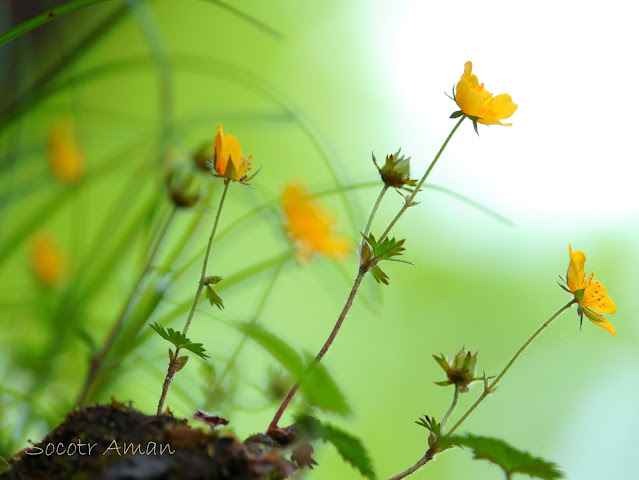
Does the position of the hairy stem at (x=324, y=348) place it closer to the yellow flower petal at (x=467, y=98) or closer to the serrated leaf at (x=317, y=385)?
the serrated leaf at (x=317, y=385)

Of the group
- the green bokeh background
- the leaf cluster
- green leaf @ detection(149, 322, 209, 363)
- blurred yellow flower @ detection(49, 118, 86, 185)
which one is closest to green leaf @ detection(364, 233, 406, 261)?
the leaf cluster

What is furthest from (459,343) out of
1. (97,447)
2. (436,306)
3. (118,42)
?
(97,447)

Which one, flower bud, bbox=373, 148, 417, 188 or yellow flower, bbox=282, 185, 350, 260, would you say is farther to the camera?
yellow flower, bbox=282, 185, 350, 260

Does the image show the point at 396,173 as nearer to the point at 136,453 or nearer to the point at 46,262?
the point at 136,453

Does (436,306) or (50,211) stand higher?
(436,306)

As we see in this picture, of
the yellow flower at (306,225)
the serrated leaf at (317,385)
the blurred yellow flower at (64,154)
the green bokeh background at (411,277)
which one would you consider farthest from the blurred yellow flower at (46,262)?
the green bokeh background at (411,277)

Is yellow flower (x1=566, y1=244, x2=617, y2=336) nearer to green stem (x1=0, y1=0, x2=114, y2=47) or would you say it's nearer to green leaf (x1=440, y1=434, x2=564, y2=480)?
green leaf (x1=440, y1=434, x2=564, y2=480)

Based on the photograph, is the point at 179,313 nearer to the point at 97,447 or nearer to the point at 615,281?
the point at 97,447
